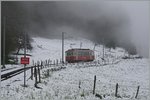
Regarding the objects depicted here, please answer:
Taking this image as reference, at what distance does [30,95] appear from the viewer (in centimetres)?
1590

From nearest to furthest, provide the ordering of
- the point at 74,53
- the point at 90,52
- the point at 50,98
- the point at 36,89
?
the point at 50,98, the point at 36,89, the point at 74,53, the point at 90,52

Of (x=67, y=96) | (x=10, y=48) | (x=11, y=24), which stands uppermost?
(x=11, y=24)

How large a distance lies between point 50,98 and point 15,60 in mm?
36477

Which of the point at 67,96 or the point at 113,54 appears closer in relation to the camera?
the point at 67,96

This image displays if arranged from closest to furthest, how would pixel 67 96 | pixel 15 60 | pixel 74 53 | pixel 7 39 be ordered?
pixel 67 96 < pixel 7 39 < pixel 15 60 < pixel 74 53

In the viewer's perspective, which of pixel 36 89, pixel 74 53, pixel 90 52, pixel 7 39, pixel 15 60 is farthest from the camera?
pixel 90 52

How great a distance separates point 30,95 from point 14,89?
65.1 inches

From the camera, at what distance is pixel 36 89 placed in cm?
1800

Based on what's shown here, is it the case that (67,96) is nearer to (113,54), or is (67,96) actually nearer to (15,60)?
(15,60)

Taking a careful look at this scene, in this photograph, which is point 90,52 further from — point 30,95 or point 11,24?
point 30,95

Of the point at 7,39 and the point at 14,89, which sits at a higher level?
the point at 7,39

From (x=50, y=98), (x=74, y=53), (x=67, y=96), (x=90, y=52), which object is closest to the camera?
(x=50, y=98)

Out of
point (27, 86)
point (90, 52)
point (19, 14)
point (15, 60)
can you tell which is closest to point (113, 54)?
point (90, 52)

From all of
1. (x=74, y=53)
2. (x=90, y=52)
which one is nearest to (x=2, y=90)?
(x=74, y=53)
